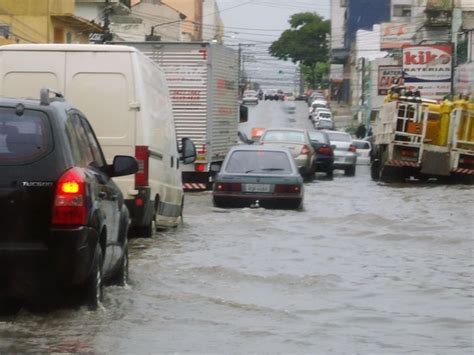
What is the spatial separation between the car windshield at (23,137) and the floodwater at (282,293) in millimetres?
1239

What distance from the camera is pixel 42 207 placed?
8586 mm

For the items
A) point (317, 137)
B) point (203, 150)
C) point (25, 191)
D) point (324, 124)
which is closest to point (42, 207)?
point (25, 191)

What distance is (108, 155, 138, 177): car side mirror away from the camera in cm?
1022

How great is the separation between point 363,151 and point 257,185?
2889 cm

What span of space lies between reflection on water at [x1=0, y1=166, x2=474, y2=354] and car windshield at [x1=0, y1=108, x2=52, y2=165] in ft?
4.07

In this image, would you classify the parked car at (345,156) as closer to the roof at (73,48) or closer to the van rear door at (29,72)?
the roof at (73,48)

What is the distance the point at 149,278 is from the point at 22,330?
3.78 metres

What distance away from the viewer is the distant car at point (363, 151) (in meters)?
49.5

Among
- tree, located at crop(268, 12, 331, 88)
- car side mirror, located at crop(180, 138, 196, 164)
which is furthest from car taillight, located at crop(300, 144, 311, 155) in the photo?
tree, located at crop(268, 12, 331, 88)

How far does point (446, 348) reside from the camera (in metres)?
8.70

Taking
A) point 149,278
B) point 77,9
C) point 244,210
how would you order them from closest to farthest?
1. point 149,278
2. point 244,210
3. point 77,9

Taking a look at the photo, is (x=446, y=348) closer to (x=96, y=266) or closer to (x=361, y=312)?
(x=361, y=312)

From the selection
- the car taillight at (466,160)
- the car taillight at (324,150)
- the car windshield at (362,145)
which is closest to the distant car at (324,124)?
the car windshield at (362,145)

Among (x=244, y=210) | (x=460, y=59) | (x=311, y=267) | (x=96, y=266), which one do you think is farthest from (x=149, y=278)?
(x=460, y=59)
